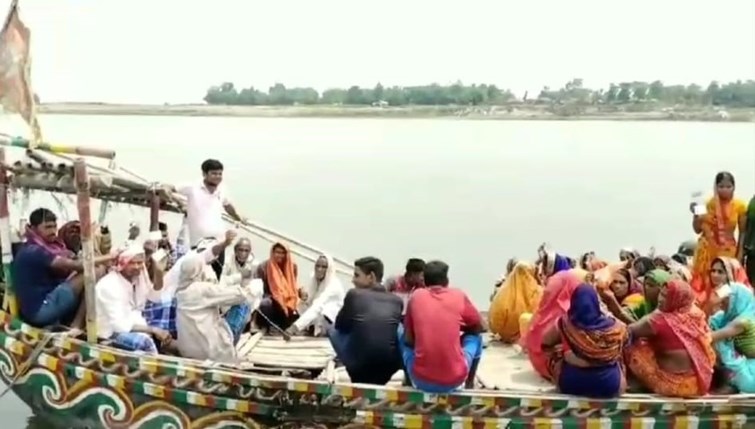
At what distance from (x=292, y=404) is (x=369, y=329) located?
0.57m

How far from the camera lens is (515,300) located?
7344 mm

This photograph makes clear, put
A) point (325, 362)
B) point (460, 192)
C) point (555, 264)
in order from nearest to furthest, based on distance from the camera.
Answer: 1. point (325, 362)
2. point (555, 264)
3. point (460, 192)

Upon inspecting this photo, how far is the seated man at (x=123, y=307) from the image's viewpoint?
605cm

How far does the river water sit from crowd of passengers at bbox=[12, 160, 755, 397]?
1.05 m

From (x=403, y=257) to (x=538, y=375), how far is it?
448 inches

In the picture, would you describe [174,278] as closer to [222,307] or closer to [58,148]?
[222,307]

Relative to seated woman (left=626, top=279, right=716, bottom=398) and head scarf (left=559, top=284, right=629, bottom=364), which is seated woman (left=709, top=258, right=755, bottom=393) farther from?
head scarf (left=559, top=284, right=629, bottom=364)

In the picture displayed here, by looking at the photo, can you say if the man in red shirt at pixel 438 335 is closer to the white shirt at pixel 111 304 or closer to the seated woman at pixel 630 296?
the seated woman at pixel 630 296

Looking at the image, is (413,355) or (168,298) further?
(168,298)

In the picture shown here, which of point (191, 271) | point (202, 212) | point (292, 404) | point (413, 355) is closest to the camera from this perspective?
point (413, 355)

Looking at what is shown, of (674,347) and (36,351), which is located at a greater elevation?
(674,347)

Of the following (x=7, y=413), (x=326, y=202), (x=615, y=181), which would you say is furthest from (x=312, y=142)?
(x=7, y=413)

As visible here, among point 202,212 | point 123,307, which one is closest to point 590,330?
point 123,307

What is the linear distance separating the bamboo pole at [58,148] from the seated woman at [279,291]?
5.46 feet
